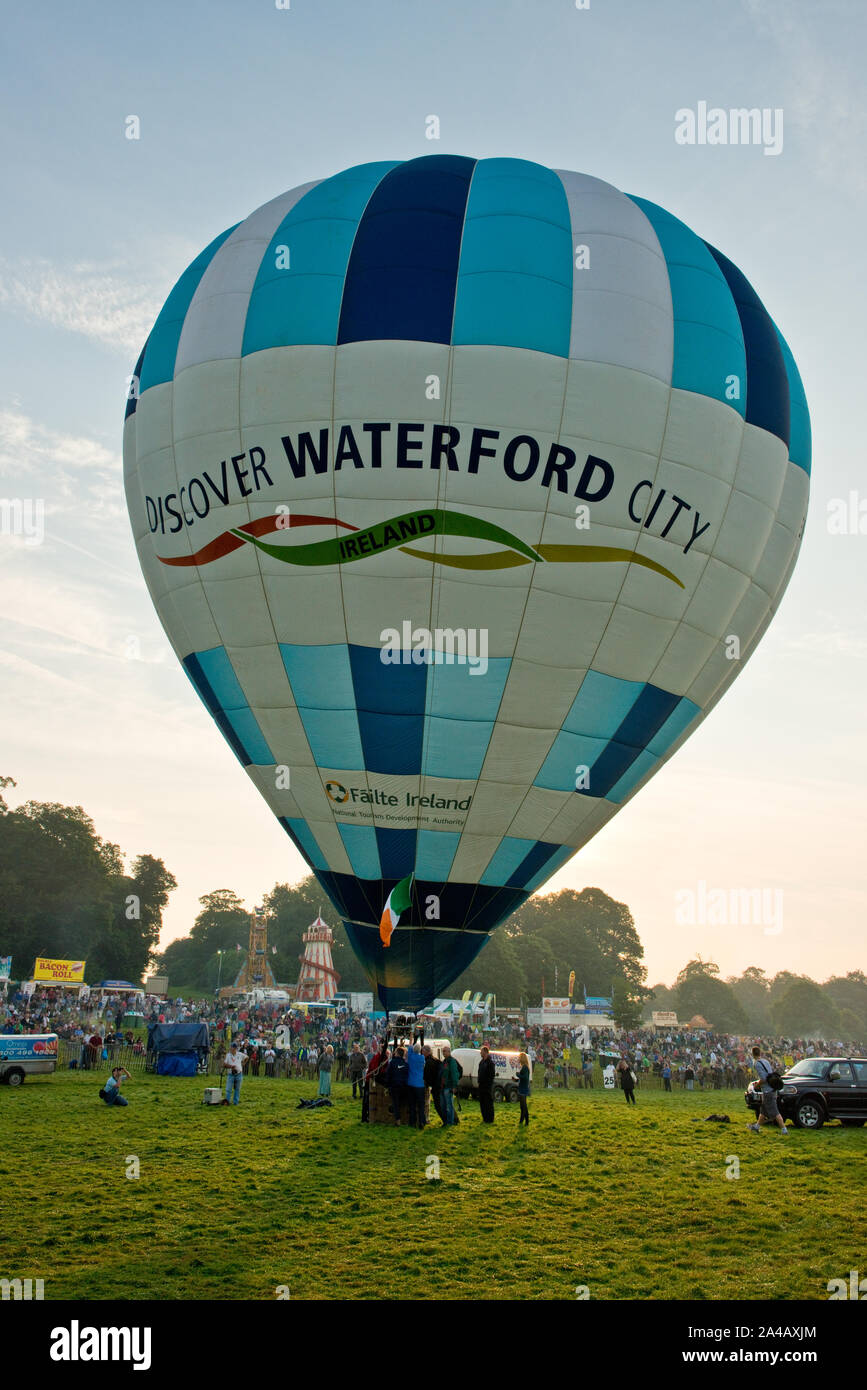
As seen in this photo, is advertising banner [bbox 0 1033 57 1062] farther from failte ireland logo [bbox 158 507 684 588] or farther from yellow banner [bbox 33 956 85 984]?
yellow banner [bbox 33 956 85 984]

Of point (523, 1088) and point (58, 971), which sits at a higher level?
point (523, 1088)

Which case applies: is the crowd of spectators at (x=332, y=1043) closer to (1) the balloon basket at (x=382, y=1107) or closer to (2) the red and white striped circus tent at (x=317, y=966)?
(1) the balloon basket at (x=382, y=1107)

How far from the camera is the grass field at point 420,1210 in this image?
6.93 m

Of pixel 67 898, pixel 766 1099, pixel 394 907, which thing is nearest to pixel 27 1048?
pixel 394 907

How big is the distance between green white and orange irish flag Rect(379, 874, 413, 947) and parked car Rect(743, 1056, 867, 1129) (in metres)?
6.79

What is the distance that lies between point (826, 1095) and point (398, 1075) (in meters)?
6.68

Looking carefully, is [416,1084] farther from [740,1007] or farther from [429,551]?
[740,1007]

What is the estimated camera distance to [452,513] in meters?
12.8

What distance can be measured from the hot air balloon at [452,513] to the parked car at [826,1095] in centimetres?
518

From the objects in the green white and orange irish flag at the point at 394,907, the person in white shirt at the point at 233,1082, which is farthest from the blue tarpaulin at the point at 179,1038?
the green white and orange irish flag at the point at 394,907
